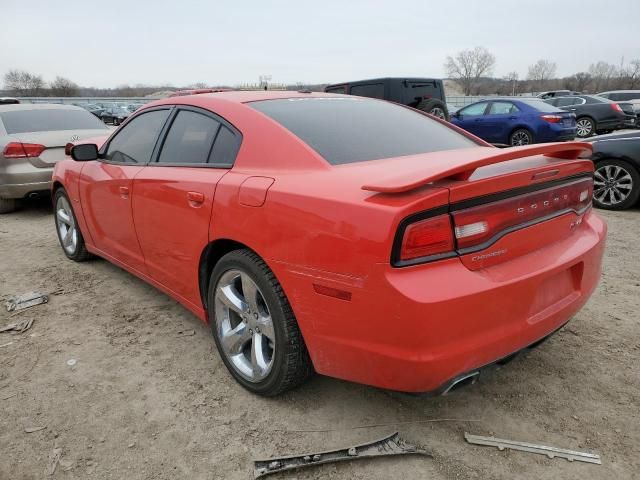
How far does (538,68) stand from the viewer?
90.5 metres

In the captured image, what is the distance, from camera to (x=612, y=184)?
20.0ft

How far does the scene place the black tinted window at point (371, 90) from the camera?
10.1m

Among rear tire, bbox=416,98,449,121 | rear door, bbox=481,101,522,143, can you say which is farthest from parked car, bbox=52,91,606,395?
rear door, bbox=481,101,522,143

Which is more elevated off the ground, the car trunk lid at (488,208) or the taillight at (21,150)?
the car trunk lid at (488,208)

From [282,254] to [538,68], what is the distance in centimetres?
10269

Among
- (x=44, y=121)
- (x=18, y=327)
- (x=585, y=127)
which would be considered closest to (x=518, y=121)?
(x=585, y=127)

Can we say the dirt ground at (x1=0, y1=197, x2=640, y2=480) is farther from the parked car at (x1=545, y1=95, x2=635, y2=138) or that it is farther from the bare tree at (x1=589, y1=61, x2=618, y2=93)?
the bare tree at (x1=589, y1=61, x2=618, y2=93)

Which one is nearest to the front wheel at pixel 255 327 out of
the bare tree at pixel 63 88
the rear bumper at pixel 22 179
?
the rear bumper at pixel 22 179

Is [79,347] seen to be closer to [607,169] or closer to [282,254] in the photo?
[282,254]

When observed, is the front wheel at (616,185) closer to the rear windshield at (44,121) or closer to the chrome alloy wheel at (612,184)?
the chrome alloy wheel at (612,184)

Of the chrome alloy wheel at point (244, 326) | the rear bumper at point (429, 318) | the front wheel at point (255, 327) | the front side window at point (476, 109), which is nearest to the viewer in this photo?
the rear bumper at point (429, 318)

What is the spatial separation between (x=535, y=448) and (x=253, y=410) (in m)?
1.26

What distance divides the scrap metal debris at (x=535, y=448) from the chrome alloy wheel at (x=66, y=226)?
3841 millimetres

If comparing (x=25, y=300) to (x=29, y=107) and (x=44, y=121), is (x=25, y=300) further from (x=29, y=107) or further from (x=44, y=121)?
(x=29, y=107)
